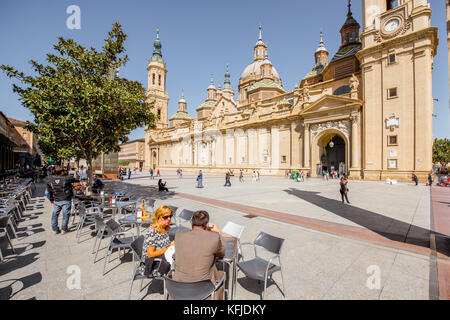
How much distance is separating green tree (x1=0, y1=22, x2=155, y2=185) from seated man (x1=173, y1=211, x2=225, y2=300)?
674 centimetres

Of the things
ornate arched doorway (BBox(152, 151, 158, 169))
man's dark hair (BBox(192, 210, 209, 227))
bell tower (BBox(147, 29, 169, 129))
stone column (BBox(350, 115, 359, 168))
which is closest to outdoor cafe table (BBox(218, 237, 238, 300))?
man's dark hair (BBox(192, 210, 209, 227))

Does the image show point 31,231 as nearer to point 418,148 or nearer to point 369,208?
point 369,208

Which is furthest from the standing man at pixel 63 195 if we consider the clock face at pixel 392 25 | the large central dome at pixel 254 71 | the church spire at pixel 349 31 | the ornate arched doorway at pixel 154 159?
the ornate arched doorway at pixel 154 159

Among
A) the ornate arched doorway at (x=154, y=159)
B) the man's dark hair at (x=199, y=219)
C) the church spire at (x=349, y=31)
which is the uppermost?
the church spire at (x=349, y=31)

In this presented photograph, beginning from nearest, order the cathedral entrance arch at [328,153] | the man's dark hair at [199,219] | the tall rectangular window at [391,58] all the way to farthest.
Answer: the man's dark hair at [199,219], the tall rectangular window at [391,58], the cathedral entrance arch at [328,153]

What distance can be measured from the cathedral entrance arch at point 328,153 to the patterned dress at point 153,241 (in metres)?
28.9

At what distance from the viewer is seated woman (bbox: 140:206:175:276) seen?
2.87m

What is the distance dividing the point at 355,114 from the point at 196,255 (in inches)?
1141

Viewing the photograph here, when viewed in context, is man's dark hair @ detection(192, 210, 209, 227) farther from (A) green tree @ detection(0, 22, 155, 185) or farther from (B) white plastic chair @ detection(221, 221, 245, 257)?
(A) green tree @ detection(0, 22, 155, 185)

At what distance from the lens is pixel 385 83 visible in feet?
76.8

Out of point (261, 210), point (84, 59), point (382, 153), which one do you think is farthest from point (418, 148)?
point (84, 59)

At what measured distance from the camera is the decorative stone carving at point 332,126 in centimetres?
2620

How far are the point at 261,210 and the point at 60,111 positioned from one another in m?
8.80

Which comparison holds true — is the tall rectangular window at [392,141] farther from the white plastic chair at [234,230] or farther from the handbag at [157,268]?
the handbag at [157,268]
